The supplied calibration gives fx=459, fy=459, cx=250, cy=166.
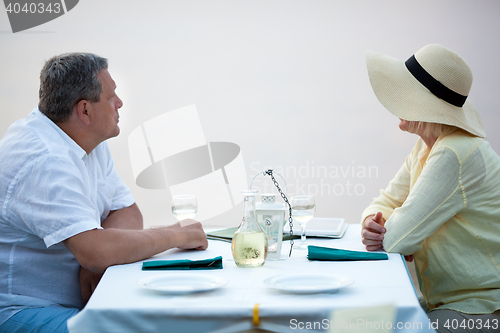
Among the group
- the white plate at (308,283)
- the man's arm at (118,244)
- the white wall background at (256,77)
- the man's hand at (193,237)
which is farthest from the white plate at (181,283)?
the white wall background at (256,77)

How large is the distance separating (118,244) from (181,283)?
295 millimetres

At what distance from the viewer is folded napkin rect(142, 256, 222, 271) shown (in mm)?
1283

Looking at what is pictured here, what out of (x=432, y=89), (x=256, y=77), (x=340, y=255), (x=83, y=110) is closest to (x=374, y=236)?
(x=340, y=255)

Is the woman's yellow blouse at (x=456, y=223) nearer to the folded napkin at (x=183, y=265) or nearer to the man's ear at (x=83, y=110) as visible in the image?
the folded napkin at (x=183, y=265)

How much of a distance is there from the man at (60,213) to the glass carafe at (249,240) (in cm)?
28

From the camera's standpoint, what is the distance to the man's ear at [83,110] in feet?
→ 5.19

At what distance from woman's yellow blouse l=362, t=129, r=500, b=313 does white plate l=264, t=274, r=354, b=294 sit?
0.43 meters

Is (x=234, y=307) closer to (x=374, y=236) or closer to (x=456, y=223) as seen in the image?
(x=374, y=236)

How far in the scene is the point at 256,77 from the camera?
373 centimetres

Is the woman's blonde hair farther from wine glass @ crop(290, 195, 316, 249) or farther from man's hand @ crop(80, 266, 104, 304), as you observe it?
man's hand @ crop(80, 266, 104, 304)

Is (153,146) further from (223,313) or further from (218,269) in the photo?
(223,313)

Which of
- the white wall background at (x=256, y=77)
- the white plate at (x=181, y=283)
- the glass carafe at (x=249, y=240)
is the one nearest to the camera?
the white plate at (x=181, y=283)

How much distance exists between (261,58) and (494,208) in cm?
254

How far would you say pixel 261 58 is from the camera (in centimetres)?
372
